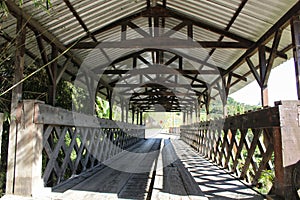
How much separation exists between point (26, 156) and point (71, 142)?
2.69 ft

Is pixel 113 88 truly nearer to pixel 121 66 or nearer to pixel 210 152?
pixel 121 66

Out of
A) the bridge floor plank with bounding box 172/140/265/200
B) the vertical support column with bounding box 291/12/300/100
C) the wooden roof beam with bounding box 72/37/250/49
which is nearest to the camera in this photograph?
the bridge floor plank with bounding box 172/140/265/200

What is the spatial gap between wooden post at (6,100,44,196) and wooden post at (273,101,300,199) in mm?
2094

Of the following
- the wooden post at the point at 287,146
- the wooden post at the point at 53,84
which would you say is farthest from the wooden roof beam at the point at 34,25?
the wooden post at the point at 287,146

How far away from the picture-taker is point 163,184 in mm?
2633

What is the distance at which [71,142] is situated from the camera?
10.5ft

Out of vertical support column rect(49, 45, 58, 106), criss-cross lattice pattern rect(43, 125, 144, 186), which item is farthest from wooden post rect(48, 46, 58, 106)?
criss-cross lattice pattern rect(43, 125, 144, 186)

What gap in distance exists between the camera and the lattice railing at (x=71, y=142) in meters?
2.66

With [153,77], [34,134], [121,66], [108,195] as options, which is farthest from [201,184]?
[153,77]

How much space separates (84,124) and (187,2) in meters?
2.86

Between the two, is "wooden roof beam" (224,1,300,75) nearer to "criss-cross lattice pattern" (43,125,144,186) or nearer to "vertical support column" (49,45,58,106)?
"criss-cross lattice pattern" (43,125,144,186)

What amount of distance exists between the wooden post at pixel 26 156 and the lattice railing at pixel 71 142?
110 millimetres

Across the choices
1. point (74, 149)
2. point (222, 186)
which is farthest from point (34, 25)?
point (222, 186)

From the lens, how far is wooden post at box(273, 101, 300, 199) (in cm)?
154
